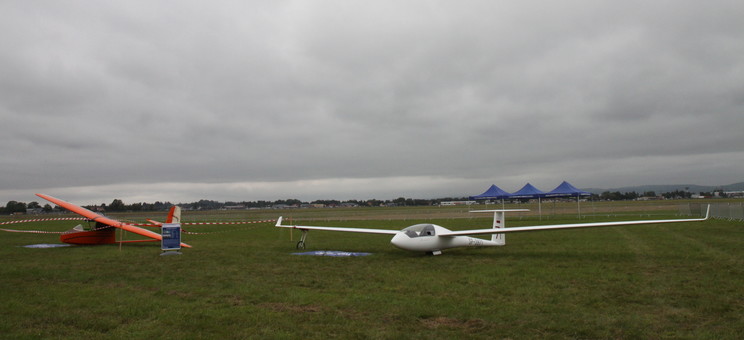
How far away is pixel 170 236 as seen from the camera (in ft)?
52.3

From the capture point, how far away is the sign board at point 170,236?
15.8 meters

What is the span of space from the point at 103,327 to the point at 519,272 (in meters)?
8.70

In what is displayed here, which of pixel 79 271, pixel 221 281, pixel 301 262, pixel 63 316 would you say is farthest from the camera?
pixel 301 262

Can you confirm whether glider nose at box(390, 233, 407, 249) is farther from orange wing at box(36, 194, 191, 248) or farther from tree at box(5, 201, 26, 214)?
tree at box(5, 201, 26, 214)

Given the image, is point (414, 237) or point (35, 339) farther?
point (414, 237)

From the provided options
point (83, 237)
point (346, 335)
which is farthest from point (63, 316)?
point (83, 237)

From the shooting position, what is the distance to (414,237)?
46.3ft

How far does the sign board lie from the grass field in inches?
44.0

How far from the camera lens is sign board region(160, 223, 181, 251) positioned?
51.8 ft

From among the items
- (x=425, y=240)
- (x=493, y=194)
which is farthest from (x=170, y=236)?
(x=493, y=194)

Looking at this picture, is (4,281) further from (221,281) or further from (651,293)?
(651,293)

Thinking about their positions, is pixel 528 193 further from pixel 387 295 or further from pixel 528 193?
pixel 387 295

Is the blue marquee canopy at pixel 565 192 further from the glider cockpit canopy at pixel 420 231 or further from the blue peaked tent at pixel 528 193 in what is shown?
the glider cockpit canopy at pixel 420 231

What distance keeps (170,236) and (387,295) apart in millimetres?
10658
